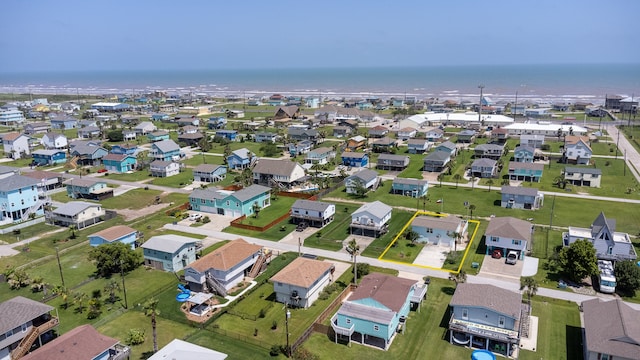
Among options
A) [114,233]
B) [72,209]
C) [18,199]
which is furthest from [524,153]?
[18,199]

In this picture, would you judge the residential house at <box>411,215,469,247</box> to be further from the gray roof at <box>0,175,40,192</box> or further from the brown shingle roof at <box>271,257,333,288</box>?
the gray roof at <box>0,175,40,192</box>

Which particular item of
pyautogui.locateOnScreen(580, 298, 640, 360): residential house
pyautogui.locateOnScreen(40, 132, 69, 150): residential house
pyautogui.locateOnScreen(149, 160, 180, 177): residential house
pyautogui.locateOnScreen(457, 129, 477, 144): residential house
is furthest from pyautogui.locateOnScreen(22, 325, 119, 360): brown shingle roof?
pyautogui.locateOnScreen(457, 129, 477, 144): residential house

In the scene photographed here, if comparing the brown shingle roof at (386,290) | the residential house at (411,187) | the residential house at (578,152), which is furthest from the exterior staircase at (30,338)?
the residential house at (578,152)

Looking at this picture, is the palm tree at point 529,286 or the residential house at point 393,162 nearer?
the palm tree at point 529,286

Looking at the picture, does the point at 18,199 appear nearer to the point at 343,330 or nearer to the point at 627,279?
the point at 343,330

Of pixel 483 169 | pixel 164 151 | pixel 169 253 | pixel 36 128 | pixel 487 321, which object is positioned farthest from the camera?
pixel 36 128


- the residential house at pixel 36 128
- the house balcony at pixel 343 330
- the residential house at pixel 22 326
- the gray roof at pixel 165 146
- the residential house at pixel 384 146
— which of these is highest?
the residential house at pixel 36 128

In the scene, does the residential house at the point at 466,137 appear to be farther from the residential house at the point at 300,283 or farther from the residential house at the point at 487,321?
the residential house at the point at 487,321
